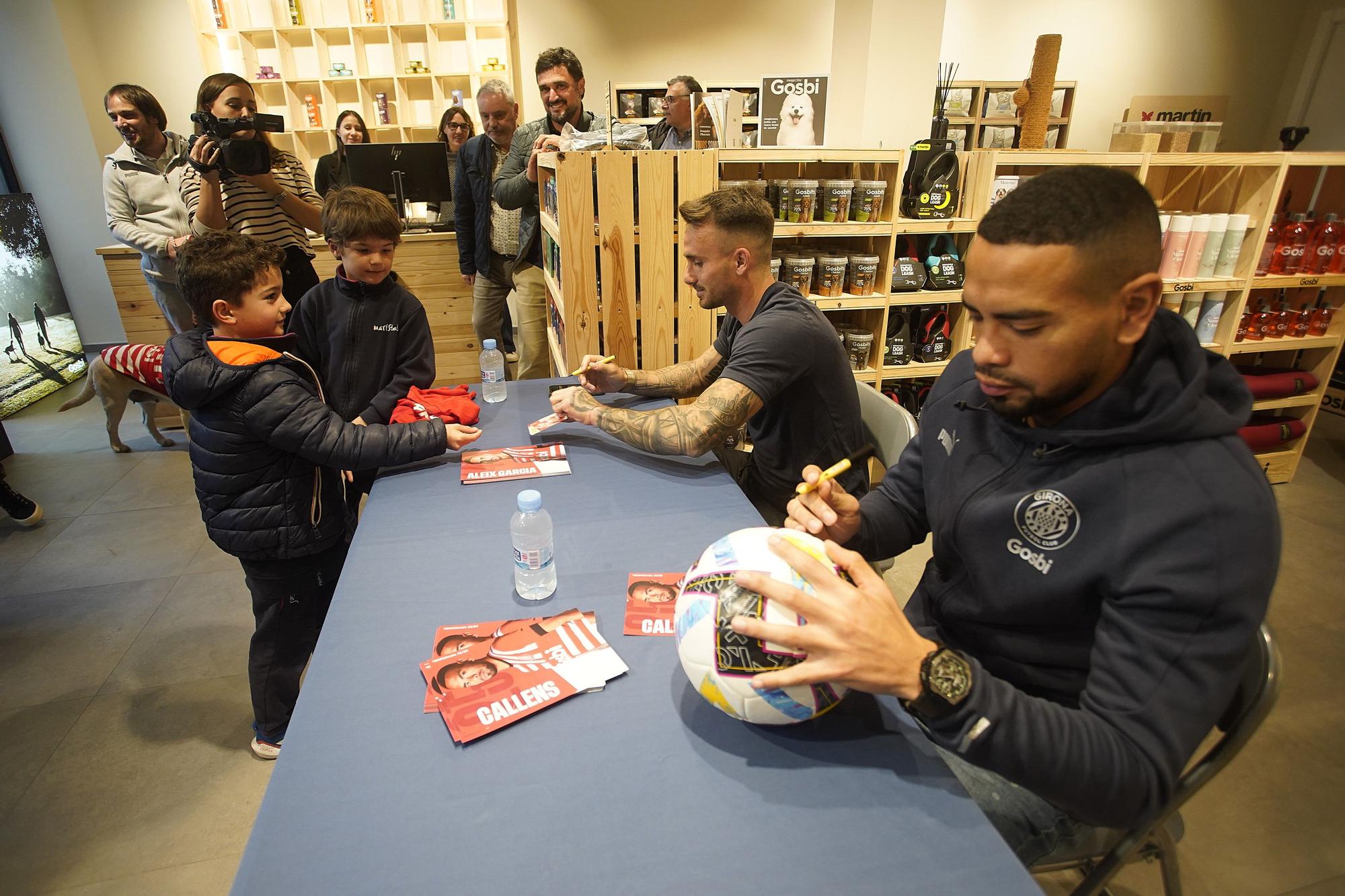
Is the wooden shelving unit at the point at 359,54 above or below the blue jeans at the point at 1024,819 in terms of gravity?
above

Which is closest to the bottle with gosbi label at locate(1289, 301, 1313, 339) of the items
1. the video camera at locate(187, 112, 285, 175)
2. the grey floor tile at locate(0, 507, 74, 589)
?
the video camera at locate(187, 112, 285, 175)

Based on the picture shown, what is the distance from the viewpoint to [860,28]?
3.19 metres

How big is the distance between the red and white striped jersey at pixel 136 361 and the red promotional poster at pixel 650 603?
3635 mm

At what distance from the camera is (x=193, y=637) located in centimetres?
253

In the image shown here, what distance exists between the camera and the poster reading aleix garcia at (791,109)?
114 inches

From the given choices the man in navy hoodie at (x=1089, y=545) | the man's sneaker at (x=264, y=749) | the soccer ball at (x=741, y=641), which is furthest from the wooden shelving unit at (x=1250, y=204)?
the man's sneaker at (x=264, y=749)

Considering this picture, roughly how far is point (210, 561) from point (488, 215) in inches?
90.8

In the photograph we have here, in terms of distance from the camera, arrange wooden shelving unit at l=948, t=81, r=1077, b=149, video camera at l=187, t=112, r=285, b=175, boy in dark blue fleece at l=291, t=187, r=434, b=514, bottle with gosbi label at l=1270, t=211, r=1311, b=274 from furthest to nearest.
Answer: wooden shelving unit at l=948, t=81, r=1077, b=149
bottle with gosbi label at l=1270, t=211, r=1311, b=274
video camera at l=187, t=112, r=285, b=175
boy in dark blue fleece at l=291, t=187, r=434, b=514

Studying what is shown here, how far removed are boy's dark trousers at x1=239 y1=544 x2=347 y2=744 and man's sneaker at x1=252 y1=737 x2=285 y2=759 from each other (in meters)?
0.02

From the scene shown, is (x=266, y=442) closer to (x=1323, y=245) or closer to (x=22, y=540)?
(x=22, y=540)

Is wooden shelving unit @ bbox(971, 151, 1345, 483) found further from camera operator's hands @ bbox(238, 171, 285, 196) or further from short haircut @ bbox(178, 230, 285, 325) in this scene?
camera operator's hands @ bbox(238, 171, 285, 196)

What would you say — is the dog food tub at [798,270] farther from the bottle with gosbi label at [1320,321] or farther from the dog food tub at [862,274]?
the bottle with gosbi label at [1320,321]

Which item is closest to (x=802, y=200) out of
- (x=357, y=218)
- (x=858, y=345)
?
(x=858, y=345)

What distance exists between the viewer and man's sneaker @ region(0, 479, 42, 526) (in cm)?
322
